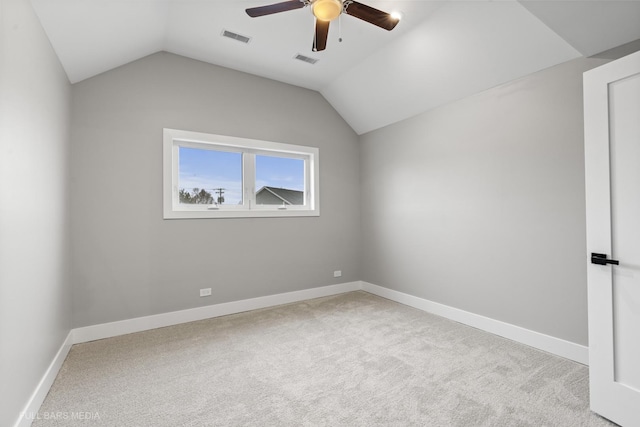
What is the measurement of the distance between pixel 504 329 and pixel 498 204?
119 centimetres

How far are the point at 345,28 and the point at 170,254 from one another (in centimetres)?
291

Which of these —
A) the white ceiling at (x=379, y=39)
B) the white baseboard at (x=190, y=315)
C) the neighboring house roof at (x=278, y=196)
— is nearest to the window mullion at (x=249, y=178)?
the neighboring house roof at (x=278, y=196)

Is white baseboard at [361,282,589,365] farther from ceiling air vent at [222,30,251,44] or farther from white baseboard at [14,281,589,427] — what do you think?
ceiling air vent at [222,30,251,44]

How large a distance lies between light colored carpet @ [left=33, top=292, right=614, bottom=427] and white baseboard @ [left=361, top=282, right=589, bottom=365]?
0.10 metres

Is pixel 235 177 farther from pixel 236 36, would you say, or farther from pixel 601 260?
pixel 601 260

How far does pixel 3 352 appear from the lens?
1.40 m

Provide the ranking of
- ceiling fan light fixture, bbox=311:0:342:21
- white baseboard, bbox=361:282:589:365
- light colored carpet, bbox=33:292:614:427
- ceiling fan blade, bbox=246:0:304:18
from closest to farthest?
light colored carpet, bbox=33:292:614:427
ceiling fan light fixture, bbox=311:0:342:21
ceiling fan blade, bbox=246:0:304:18
white baseboard, bbox=361:282:589:365

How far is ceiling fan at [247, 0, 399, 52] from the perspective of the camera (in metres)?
1.93

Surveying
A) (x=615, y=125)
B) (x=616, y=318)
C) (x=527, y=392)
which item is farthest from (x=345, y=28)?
(x=527, y=392)

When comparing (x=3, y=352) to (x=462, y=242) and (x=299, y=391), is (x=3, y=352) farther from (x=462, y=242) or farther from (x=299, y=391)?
(x=462, y=242)

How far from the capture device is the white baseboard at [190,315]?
9.32 ft

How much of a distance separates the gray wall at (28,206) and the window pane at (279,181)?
6.68 feet

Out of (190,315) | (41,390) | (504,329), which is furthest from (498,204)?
(41,390)

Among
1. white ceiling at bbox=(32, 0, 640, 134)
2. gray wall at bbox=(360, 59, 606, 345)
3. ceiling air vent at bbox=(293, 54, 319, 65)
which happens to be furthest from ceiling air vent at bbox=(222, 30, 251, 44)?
gray wall at bbox=(360, 59, 606, 345)
